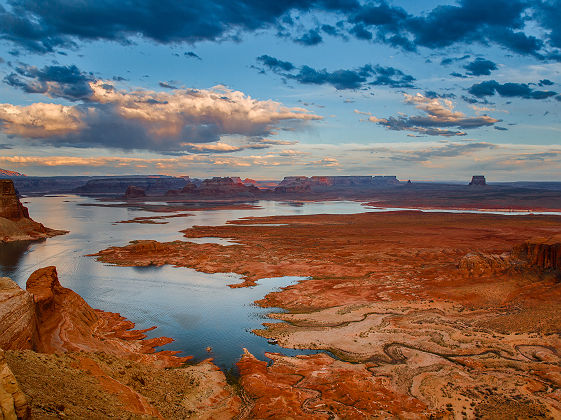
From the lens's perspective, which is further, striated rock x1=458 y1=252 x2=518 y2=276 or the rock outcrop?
the rock outcrop

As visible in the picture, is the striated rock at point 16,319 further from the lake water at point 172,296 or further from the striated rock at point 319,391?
the striated rock at point 319,391

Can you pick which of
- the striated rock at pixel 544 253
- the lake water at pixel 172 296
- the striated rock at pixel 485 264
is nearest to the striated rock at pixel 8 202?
the lake water at pixel 172 296

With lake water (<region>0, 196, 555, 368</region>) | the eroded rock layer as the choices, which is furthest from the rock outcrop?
the eroded rock layer

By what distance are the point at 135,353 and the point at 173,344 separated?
104 inches

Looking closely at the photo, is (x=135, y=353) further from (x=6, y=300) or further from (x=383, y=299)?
(x=383, y=299)

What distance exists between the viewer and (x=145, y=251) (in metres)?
53.0

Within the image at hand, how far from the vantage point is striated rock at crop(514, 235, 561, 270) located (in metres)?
31.8

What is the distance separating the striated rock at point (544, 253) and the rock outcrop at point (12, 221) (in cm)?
7305

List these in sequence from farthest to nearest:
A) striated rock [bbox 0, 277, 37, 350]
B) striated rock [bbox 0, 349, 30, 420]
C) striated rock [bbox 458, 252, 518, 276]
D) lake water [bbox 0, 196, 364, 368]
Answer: striated rock [bbox 458, 252, 518, 276] → lake water [bbox 0, 196, 364, 368] → striated rock [bbox 0, 277, 37, 350] → striated rock [bbox 0, 349, 30, 420]

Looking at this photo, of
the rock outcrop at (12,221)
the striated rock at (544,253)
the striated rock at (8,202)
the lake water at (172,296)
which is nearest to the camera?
the lake water at (172,296)

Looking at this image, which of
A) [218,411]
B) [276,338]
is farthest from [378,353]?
[218,411]

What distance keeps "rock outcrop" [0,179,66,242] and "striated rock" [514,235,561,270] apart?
73049 mm

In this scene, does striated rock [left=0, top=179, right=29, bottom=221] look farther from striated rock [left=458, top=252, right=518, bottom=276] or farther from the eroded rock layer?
striated rock [left=458, top=252, right=518, bottom=276]

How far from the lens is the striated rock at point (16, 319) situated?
606 inches
